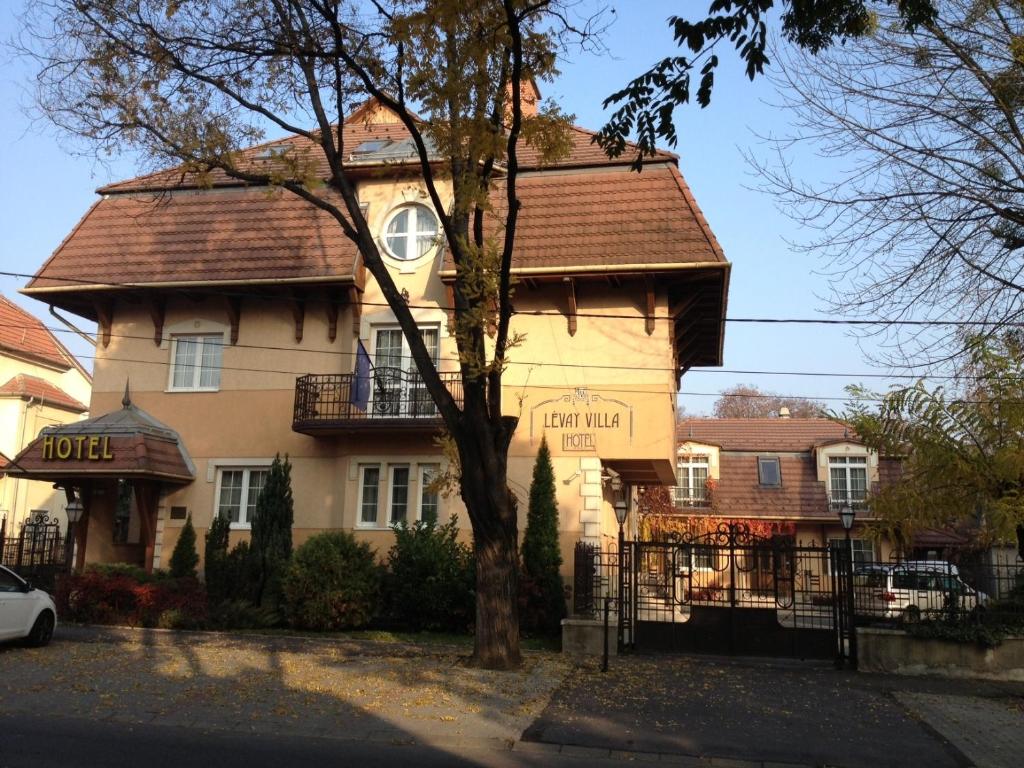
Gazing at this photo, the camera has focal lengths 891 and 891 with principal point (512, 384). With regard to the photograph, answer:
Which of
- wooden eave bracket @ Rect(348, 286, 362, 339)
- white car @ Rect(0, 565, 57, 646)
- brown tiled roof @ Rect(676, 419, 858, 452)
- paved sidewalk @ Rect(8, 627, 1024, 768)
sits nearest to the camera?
paved sidewalk @ Rect(8, 627, 1024, 768)

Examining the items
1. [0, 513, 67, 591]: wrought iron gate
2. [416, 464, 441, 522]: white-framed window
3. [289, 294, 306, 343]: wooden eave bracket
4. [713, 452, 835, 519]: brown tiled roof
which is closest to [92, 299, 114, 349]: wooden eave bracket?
[0, 513, 67, 591]: wrought iron gate

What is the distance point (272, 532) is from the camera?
1916 centimetres

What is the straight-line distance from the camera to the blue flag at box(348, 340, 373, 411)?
19156mm

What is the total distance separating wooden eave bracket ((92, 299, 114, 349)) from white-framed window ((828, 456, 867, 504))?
77.6 ft

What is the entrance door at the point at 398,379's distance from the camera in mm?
19547

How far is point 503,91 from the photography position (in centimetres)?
1111

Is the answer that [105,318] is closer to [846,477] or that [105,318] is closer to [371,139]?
[371,139]

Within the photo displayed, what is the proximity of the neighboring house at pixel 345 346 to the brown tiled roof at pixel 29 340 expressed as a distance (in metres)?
13.3

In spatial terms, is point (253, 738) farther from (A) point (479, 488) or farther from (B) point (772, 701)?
(B) point (772, 701)

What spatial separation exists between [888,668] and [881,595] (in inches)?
46.5

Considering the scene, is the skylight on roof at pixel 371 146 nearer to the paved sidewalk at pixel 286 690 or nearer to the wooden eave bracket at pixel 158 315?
the wooden eave bracket at pixel 158 315

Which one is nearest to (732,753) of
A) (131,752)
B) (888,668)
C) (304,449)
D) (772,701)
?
(772,701)

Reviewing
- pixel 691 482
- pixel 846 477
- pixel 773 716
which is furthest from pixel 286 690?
pixel 846 477

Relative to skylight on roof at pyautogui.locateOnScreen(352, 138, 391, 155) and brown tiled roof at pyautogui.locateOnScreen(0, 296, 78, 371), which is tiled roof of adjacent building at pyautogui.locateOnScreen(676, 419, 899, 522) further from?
brown tiled roof at pyautogui.locateOnScreen(0, 296, 78, 371)
